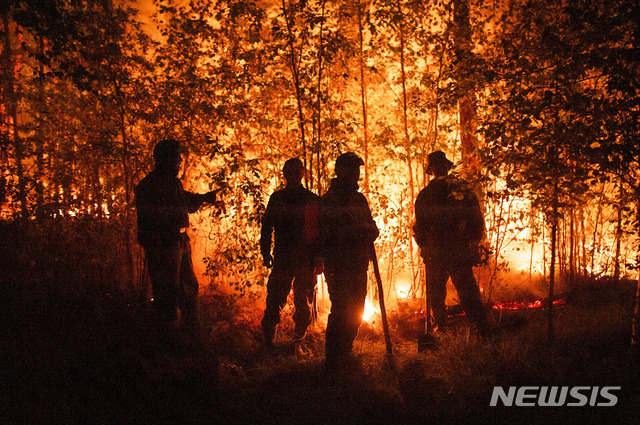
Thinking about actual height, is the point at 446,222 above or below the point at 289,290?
above

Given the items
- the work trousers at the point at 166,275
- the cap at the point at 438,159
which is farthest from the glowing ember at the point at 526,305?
the work trousers at the point at 166,275

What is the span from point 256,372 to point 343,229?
1.67 metres

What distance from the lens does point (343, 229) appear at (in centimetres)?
359

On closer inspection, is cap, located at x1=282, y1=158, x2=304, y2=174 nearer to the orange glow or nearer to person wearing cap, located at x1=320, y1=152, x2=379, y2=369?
person wearing cap, located at x1=320, y1=152, x2=379, y2=369

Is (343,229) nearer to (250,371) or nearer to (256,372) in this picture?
(256,372)

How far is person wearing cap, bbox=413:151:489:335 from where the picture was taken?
4371 millimetres

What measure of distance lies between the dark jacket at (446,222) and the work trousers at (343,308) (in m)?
1.25

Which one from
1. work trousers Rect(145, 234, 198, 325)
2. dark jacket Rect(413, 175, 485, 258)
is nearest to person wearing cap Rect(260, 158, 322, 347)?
work trousers Rect(145, 234, 198, 325)

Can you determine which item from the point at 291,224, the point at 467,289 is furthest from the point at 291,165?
the point at 467,289

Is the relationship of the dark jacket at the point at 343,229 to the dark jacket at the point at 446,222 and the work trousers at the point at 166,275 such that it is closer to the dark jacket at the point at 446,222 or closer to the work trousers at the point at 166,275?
the dark jacket at the point at 446,222

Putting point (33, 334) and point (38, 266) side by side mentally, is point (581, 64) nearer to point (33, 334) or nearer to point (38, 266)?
point (33, 334)

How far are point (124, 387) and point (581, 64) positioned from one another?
4367 mm

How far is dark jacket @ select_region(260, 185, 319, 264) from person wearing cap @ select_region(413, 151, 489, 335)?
128 centimetres

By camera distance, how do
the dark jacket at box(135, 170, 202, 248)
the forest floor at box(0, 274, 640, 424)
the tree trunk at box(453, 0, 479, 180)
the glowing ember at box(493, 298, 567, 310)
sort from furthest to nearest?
the glowing ember at box(493, 298, 567, 310) < the dark jacket at box(135, 170, 202, 248) < the tree trunk at box(453, 0, 479, 180) < the forest floor at box(0, 274, 640, 424)
